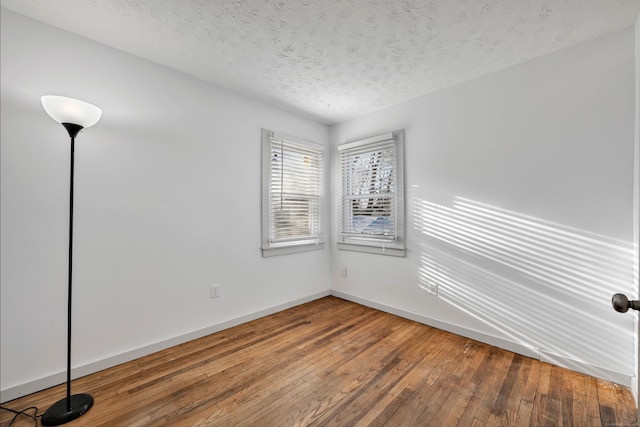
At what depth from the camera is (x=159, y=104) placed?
92.4 inches

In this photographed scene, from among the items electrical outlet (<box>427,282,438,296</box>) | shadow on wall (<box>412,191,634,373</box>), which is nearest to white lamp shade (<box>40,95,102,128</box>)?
shadow on wall (<box>412,191,634,373</box>)

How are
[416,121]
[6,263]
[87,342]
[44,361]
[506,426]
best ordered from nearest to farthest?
[506,426] < [6,263] < [44,361] < [87,342] < [416,121]

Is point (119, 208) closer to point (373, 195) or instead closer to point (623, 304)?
point (373, 195)

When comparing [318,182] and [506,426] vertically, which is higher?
[318,182]

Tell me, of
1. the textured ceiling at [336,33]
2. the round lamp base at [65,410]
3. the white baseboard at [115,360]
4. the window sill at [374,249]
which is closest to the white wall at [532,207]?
the window sill at [374,249]

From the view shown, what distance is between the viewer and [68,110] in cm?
154

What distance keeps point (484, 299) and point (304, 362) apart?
5.64 feet

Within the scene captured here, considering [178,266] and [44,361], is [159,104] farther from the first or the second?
[44,361]

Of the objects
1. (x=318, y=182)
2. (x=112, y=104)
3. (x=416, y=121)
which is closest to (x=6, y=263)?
(x=112, y=104)

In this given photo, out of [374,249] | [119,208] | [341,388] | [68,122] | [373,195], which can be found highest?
[68,122]

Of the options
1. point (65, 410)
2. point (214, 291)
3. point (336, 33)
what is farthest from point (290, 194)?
point (65, 410)

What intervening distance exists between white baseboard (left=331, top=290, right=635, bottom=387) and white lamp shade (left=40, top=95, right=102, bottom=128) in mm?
3220

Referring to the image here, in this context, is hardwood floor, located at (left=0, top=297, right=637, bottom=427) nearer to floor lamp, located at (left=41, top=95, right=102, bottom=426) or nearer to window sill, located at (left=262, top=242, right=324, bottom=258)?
floor lamp, located at (left=41, top=95, right=102, bottom=426)

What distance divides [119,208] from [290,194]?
5.76ft
